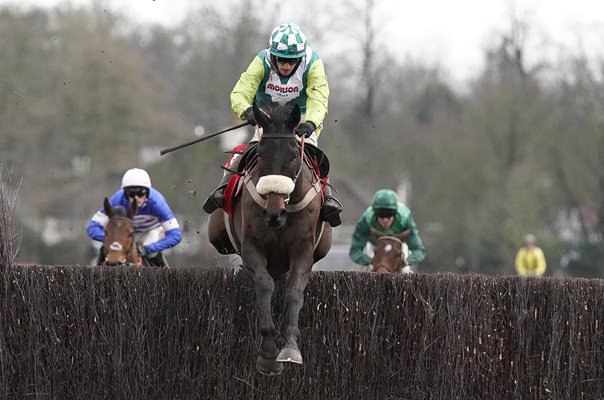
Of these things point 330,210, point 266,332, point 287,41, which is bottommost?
point 266,332

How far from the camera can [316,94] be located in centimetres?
939

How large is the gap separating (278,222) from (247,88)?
5.10 feet

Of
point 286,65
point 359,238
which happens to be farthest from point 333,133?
point 286,65

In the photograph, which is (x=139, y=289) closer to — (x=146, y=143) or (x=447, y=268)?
(x=447, y=268)

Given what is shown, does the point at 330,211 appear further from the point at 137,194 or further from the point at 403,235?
the point at 403,235

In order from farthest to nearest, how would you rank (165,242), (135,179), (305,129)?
(165,242) < (135,179) < (305,129)

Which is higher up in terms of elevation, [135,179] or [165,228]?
[135,179]

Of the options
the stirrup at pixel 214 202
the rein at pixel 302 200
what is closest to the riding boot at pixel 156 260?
the stirrup at pixel 214 202

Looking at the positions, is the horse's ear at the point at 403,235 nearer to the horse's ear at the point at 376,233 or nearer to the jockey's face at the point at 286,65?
the horse's ear at the point at 376,233

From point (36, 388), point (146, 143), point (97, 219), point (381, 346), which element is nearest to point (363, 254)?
point (97, 219)

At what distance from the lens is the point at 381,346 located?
9.48 m

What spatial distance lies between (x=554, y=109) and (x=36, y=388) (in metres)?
38.1

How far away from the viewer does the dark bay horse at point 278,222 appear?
8383 mm

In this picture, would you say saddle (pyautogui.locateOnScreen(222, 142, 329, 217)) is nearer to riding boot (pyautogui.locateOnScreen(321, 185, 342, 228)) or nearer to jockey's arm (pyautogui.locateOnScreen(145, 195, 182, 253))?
riding boot (pyautogui.locateOnScreen(321, 185, 342, 228))
